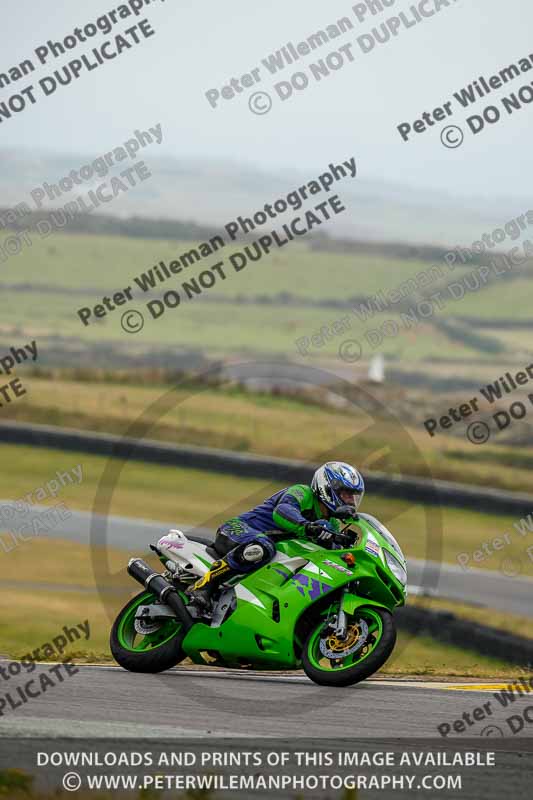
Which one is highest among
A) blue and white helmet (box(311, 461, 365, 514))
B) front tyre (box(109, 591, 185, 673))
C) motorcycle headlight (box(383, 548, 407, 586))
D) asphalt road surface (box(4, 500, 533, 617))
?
blue and white helmet (box(311, 461, 365, 514))

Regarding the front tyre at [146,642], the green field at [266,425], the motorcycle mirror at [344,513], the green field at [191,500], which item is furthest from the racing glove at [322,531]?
the green field at [266,425]

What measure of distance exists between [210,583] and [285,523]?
32.6 inches

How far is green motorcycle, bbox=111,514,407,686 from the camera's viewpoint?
362 inches

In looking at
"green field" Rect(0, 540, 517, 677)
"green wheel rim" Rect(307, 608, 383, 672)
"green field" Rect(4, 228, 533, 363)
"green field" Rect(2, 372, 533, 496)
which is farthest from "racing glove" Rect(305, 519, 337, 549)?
"green field" Rect(4, 228, 533, 363)

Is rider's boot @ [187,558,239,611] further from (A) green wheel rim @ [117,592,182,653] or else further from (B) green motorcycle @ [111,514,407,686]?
(A) green wheel rim @ [117,592,182,653]

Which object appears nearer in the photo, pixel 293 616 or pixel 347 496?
pixel 293 616

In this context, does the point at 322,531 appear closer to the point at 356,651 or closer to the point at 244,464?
the point at 356,651

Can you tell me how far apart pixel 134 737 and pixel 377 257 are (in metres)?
118

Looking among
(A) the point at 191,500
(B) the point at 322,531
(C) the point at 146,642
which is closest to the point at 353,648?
(B) the point at 322,531

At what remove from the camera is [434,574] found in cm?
2441

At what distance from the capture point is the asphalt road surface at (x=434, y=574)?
23.0 metres

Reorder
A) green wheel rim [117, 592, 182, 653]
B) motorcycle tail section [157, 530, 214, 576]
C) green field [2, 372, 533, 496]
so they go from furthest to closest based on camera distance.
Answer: green field [2, 372, 533, 496], motorcycle tail section [157, 530, 214, 576], green wheel rim [117, 592, 182, 653]

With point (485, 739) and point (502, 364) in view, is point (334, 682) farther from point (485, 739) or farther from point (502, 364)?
point (502, 364)

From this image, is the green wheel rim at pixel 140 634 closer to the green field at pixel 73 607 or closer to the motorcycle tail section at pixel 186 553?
the motorcycle tail section at pixel 186 553
